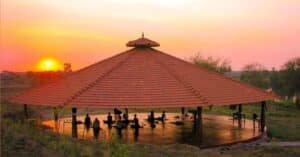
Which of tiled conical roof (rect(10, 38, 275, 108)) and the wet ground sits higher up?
tiled conical roof (rect(10, 38, 275, 108))

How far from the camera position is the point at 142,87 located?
19953 mm

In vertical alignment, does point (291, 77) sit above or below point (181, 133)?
above

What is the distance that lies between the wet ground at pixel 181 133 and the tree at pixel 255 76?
56456 millimetres

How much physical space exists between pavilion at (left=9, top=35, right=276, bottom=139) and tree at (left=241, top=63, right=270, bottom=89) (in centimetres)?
5836

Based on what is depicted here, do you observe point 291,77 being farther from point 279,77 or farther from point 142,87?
point 142,87

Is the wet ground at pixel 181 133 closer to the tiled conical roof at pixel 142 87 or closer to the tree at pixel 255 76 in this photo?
the tiled conical roof at pixel 142 87

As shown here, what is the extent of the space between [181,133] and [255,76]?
2694 inches

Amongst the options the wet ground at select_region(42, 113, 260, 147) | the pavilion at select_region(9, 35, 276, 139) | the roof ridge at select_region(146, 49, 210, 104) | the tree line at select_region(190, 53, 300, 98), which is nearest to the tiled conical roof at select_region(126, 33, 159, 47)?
the pavilion at select_region(9, 35, 276, 139)

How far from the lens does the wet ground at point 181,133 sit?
1920cm

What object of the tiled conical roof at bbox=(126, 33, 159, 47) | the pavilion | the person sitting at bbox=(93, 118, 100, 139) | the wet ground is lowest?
the wet ground

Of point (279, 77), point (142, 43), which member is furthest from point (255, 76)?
point (142, 43)

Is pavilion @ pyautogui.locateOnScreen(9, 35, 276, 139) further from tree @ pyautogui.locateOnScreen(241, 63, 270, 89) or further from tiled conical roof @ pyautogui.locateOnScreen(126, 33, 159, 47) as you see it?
tree @ pyautogui.locateOnScreen(241, 63, 270, 89)

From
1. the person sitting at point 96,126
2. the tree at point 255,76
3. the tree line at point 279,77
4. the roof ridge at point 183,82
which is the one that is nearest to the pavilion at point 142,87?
the roof ridge at point 183,82

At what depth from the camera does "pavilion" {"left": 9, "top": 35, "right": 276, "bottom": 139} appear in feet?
62.4
